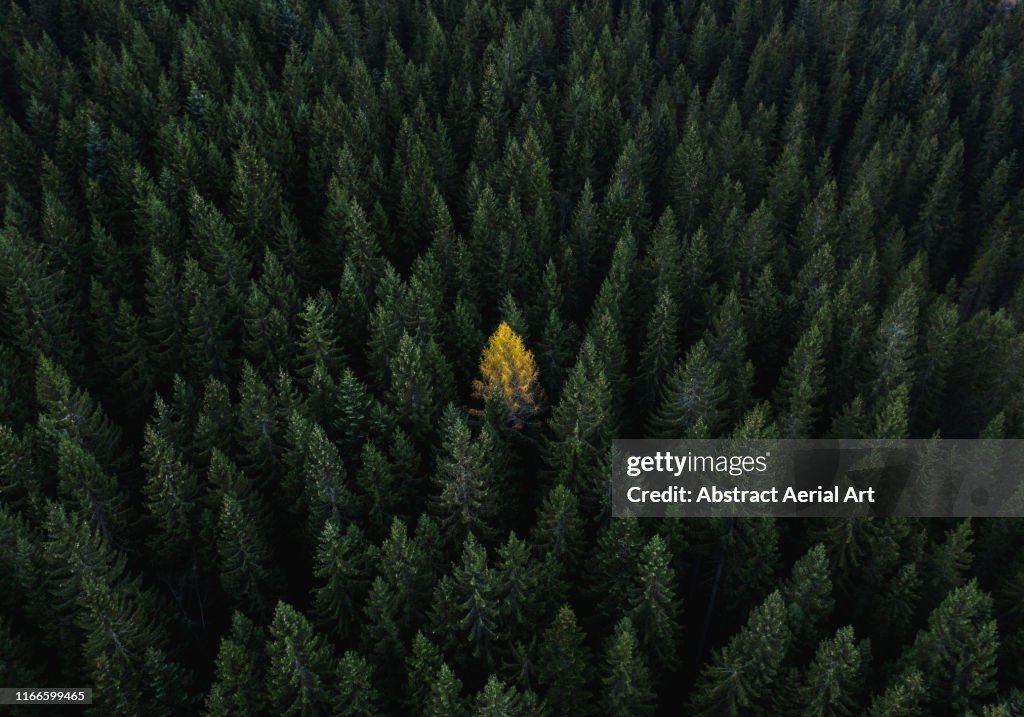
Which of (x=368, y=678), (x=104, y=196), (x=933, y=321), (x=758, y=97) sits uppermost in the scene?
(x=758, y=97)

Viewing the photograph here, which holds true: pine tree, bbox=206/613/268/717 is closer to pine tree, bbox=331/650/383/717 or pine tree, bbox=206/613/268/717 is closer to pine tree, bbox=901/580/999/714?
pine tree, bbox=331/650/383/717

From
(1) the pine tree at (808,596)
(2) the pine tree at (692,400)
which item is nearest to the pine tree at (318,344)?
(2) the pine tree at (692,400)

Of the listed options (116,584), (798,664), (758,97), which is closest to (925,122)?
(758,97)

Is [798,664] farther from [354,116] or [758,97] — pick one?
[758,97]

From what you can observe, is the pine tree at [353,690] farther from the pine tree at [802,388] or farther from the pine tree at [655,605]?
the pine tree at [802,388]

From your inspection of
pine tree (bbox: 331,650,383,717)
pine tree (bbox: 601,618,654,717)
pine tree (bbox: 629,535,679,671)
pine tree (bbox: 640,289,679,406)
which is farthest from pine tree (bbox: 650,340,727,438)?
pine tree (bbox: 331,650,383,717)
